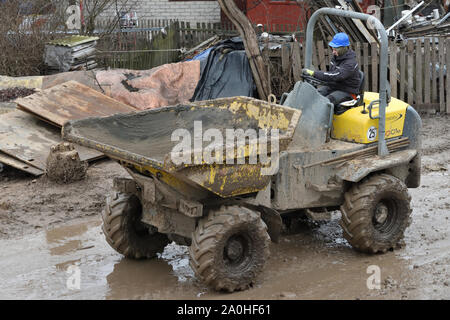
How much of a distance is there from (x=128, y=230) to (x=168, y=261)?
22.2 inches

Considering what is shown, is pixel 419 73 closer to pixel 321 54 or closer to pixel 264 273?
pixel 321 54

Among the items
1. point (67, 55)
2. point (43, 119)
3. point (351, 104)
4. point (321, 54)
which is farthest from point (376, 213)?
point (67, 55)

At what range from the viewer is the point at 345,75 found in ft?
22.5

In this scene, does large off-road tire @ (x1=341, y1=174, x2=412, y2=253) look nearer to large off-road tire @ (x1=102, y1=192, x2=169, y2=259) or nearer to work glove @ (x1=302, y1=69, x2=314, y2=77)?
work glove @ (x1=302, y1=69, x2=314, y2=77)

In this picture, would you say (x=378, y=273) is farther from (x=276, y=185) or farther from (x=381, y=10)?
(x=381, y=10)

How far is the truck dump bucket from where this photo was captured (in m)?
5.29

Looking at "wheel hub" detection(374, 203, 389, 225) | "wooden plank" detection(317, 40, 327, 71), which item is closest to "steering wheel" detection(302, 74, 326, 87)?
"wheel hub" detection(374, 203, 389, 225)

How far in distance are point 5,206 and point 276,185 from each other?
3.89m

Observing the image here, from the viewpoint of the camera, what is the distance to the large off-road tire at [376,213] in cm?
646

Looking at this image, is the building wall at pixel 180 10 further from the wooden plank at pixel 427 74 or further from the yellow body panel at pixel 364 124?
the yellow body panel at pixel 364 124

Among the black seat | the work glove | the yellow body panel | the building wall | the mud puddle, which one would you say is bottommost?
the mud puddle

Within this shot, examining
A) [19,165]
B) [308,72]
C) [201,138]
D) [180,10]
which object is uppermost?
[180,10]

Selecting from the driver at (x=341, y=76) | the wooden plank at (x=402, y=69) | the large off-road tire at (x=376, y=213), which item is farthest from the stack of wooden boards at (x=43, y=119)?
the wooden plank at (x=402, y=69)

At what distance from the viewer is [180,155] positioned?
5.09 meters
